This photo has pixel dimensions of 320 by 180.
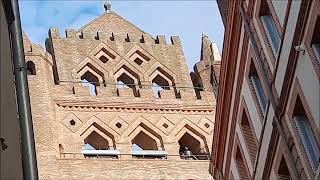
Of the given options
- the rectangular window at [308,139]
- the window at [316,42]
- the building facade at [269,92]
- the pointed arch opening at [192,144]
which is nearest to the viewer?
the window at [316,42]

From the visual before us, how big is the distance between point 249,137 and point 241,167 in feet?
4.23

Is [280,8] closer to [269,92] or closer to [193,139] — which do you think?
[269,92]

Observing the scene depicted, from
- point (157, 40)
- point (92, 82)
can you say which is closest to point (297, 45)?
point (92, 82)

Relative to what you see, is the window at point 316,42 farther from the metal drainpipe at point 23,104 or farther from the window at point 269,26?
the metal drainpipe at point 23,104

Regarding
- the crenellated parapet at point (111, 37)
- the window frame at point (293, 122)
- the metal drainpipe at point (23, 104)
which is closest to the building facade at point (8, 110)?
the metal drainpipe at point (23, 104)

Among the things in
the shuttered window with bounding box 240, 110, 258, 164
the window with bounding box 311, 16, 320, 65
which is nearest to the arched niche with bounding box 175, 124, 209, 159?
the shuttered window with bounding box 240, 110, 258, 164

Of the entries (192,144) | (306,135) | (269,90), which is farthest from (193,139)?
(306,135)

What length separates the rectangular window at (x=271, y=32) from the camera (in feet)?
46.1

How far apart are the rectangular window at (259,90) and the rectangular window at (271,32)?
1.36 metres

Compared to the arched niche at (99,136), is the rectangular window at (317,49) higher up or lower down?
higher up

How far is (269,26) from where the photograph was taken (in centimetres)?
1461

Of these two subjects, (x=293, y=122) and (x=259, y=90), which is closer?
(x=293, y=122)

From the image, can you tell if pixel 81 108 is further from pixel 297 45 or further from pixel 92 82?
pixel 297 45

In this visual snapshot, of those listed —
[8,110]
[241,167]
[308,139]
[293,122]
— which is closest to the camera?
[8,110]
